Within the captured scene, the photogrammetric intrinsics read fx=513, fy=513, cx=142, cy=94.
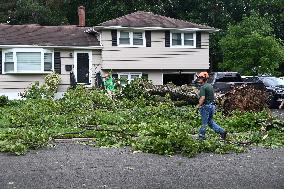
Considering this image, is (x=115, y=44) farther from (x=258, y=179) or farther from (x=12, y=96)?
(x=258, y=179)

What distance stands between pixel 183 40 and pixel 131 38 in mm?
3599

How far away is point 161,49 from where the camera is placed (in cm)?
3319

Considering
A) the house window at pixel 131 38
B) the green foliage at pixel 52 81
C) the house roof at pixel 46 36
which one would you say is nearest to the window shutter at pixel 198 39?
the house window at pixel 131 38

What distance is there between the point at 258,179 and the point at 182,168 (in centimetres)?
156

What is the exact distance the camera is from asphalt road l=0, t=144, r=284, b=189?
328 inches

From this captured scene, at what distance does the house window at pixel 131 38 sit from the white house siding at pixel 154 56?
373 millimetres

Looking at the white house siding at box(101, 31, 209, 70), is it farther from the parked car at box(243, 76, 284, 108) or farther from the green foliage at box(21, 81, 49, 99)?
the parked car at box(243, 76, 284, 108)

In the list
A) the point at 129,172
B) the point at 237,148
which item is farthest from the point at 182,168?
the point at 237,148

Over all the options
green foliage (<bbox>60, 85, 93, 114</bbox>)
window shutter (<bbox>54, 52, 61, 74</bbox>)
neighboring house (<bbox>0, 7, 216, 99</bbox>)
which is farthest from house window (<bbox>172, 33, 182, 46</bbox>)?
green foliage (<bbox>60, 85, 93, 114</bbox>)

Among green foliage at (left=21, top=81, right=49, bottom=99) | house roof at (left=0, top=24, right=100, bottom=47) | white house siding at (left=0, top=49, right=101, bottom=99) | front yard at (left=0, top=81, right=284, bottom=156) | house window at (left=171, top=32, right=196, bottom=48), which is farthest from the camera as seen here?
house window at (left=171, top=32, right=196, bottom=48)

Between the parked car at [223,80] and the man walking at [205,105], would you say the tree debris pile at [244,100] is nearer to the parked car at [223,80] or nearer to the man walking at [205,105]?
the man walking at [205,105]

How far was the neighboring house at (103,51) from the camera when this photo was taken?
31.0 m

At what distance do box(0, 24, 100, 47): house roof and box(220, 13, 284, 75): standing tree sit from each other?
36.0 feet

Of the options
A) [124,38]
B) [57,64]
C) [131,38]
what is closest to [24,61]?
[57,64]
